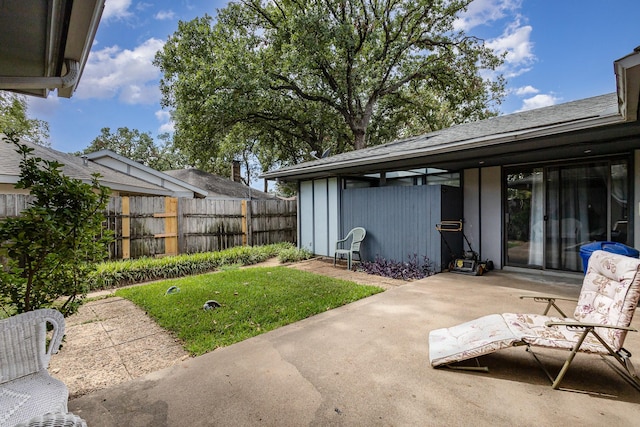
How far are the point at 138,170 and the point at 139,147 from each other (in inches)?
923

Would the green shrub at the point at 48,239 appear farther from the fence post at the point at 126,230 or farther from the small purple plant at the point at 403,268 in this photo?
the fence post at the point at 126,230

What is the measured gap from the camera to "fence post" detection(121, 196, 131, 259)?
683 cm

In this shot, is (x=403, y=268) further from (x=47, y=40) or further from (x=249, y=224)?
(x=47, y=40)

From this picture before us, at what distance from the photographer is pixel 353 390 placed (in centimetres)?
216

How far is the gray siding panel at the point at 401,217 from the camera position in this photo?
5867 mm

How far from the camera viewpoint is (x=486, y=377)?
2336 mm

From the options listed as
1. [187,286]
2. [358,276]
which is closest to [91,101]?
[187,286]

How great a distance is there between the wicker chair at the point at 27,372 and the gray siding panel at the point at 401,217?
5.56 meters

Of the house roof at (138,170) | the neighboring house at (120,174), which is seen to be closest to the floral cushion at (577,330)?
the neighboring house at (120,174)

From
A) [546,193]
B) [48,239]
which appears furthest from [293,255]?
[48,239]

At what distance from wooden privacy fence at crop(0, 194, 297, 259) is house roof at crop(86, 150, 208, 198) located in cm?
397

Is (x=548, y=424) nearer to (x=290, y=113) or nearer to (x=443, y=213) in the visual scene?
(x=443, y=213)

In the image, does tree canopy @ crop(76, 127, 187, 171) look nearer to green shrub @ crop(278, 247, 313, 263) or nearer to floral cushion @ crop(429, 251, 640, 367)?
green shrub @ crop(278, 247, 313, 263)

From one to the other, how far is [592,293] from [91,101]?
80.0 feet
